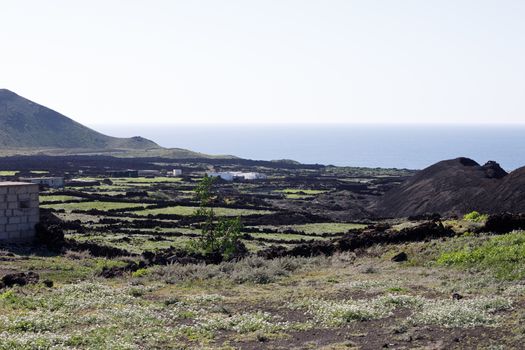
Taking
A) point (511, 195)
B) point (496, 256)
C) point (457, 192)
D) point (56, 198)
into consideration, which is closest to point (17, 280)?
point (496, 256)

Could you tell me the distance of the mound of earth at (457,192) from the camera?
245 feet

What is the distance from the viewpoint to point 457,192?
8625 cm

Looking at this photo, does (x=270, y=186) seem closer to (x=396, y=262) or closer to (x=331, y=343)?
(x=396, y=262)

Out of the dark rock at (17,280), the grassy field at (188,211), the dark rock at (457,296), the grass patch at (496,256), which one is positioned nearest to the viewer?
the dark rock at (457,296)

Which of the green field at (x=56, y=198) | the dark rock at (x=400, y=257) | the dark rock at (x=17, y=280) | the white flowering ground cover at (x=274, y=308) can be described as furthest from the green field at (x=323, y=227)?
the dark rock at (x=17, y=280)

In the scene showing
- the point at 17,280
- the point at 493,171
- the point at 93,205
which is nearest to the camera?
the point at 17,280

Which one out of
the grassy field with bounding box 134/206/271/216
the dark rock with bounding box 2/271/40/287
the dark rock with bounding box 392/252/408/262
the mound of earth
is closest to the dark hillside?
the mound of earth

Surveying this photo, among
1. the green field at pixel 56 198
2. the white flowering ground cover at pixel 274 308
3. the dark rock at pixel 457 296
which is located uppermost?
the dark rock at pixel 457 296

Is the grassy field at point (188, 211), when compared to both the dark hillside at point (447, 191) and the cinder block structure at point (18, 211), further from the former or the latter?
the cinder block structure at point (18, 211)

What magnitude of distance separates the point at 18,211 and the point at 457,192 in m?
58.2

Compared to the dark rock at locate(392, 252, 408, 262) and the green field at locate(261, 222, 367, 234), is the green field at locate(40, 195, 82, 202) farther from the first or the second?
the dark rock at locate(392, 252, 408, 262)

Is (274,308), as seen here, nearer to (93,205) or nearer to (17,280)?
(17,280)

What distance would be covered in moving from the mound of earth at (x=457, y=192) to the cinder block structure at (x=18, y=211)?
47.6 metres

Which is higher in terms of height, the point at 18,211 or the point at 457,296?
the point at 457,296
